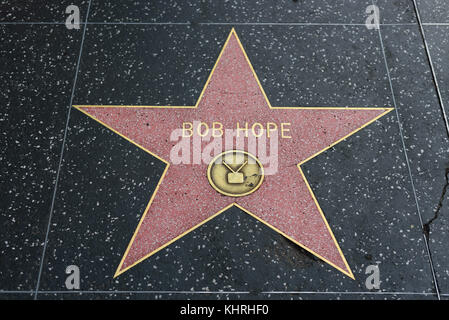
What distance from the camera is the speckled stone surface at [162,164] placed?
6.05 ft

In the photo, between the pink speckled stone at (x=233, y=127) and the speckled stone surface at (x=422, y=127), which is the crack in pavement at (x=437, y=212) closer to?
the speckled stone surface at (x=422, y=127)

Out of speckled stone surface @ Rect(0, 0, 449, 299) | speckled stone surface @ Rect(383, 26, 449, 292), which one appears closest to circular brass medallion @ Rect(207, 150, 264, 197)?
speckled stone surface @ Rect(0, 0, 449, 299)

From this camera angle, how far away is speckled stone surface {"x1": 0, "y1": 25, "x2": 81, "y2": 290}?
6.23ft

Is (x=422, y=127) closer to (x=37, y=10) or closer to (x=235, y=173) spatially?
(x=235, y=173)

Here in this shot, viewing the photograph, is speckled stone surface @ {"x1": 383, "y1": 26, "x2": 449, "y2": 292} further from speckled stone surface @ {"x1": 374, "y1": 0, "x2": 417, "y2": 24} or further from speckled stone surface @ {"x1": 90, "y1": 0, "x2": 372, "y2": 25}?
speckled stone surface @ {"x1": 90, "y1": 0, "x2": 372, "y2": 25}

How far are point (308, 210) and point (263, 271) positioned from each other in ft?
1.28

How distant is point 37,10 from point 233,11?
1339mm

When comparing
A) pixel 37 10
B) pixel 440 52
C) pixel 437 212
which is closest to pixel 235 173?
pixel 437 212

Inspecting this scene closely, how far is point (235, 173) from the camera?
204 centimetres

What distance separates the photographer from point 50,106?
2.25 m
